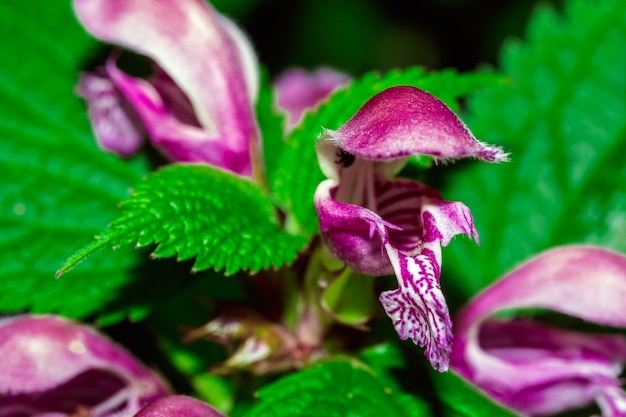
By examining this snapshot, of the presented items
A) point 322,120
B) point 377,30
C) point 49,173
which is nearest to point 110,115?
point 49,173

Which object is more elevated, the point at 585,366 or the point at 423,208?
the point at 585,366

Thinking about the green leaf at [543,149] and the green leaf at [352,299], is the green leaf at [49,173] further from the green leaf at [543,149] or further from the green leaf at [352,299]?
the green leaf at [543,149]

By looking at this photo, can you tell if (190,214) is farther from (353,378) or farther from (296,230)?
(353,378)

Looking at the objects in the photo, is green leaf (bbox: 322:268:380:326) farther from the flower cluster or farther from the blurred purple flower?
the blurred purple flower

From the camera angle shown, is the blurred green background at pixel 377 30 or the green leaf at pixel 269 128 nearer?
the green leaf at pixel 269 128

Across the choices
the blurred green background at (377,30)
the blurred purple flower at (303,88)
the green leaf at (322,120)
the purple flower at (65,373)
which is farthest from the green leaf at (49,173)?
the blurred green background at (377,30)

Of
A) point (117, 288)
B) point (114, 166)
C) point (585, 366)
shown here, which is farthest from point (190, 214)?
point (585, 366)

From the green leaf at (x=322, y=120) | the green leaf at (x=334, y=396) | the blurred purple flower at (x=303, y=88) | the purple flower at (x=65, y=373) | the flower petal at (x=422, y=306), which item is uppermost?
the blurred purple flower at (x=303, y=88)
